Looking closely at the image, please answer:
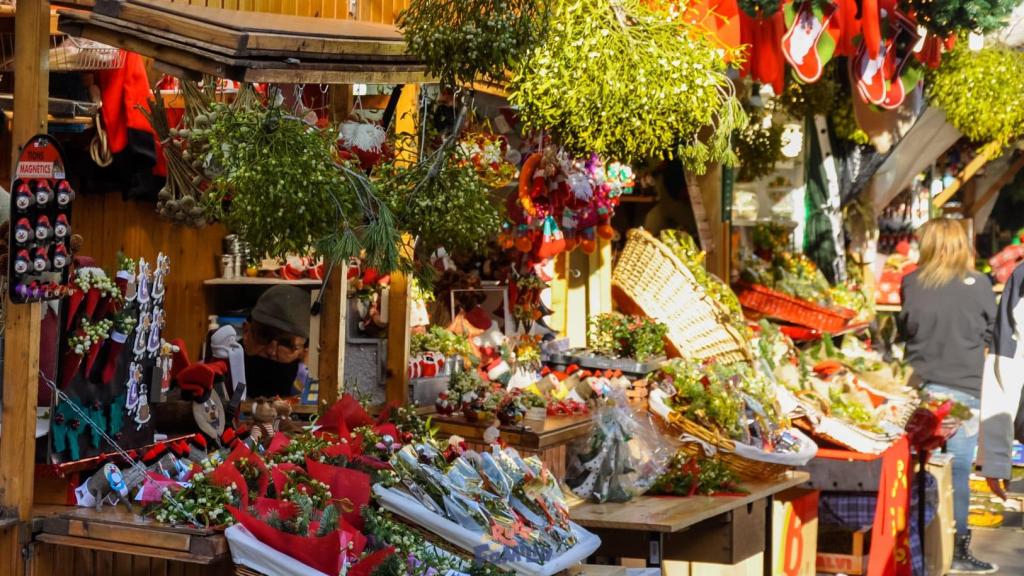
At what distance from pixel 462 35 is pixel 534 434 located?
1.88m

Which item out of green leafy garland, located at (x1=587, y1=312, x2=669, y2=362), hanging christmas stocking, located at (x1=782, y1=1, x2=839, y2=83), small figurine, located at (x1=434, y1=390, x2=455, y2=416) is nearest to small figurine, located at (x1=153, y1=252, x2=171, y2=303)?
small figurine, located at (x1=434, y1=390, x2=455, y2=416)

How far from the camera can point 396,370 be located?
5.98 meters

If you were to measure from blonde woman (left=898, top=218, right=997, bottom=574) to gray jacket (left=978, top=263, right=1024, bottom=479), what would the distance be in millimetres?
100

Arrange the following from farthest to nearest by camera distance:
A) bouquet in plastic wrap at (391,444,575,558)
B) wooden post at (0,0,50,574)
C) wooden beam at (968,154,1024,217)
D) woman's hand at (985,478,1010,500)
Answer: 1. wooden beam at (968,154,1024,217)
2. woman's hand at (985,478,1010,500)
3. bouquet in plastic wrap at (391,444,575,558)
4. wooden post at (0,0,50,574)

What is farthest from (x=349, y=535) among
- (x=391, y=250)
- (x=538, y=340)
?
(x=538, y=340)

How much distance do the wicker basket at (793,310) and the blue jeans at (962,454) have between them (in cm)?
138

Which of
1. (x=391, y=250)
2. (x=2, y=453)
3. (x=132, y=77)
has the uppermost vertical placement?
(x=132, y=77)

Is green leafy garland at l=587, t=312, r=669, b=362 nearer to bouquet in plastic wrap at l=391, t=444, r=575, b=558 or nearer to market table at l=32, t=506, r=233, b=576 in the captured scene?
bouquet in plastic wrap at l=391, t=444, r=575, b=558

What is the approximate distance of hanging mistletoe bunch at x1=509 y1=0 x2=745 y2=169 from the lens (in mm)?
4992

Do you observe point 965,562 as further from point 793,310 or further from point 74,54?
point 74,54

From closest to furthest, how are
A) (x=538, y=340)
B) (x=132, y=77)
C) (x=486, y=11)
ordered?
(x=486, y=11) < (x=132, y=77) < (x=538, y=340)

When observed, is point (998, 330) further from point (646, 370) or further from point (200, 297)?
point (200, 297)

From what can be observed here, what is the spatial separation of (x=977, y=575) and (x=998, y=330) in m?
1.48

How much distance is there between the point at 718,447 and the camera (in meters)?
6.26
